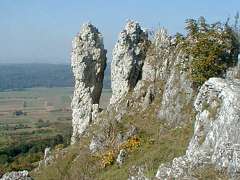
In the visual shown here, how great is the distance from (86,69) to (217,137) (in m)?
27.2

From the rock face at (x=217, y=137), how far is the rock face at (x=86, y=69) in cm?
2385

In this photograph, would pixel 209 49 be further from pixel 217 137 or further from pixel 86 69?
pixel 217 137

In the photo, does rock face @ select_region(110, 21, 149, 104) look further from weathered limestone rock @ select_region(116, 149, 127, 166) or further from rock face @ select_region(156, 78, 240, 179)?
rock face @ select_region(156, 78, 240, 179)

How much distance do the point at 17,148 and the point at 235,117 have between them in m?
98.4

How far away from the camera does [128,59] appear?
4603 cm

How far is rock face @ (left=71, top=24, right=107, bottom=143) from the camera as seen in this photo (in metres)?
48.3

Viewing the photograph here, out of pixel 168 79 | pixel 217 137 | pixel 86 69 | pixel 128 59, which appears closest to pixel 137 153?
pixel 168 79

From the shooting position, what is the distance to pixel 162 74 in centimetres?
4369

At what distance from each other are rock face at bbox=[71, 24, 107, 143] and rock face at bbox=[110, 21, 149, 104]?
2.28 m

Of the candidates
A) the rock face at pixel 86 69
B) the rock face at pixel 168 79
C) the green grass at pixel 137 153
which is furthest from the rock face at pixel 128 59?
the green grass at pixel 137 153

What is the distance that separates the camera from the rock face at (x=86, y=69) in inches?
1901

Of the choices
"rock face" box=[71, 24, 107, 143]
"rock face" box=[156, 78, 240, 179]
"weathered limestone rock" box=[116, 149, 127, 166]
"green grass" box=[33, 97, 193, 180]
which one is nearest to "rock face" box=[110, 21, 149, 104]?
"rock face" box=[71, 24, 107, 143]

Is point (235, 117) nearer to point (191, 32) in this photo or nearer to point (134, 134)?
point (134, 134)

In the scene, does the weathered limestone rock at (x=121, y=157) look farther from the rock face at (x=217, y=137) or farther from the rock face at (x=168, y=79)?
the rock face at (x=217, y=137)
